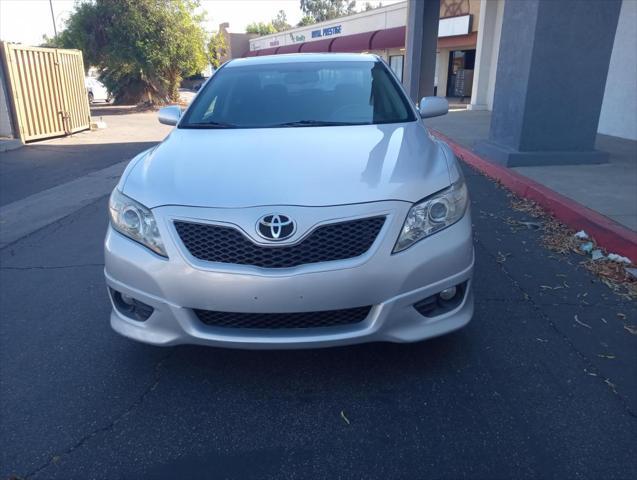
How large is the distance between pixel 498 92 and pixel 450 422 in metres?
6.94

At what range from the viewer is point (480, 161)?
26.8ft

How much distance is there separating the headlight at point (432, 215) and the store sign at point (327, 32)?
3908 centimetres

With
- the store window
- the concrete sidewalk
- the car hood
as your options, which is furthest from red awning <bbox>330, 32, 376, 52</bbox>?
the car hood

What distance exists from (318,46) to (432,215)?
41438 millimetres

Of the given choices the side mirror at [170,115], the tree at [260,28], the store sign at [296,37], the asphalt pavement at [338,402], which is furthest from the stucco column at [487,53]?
the tree at [260,28]

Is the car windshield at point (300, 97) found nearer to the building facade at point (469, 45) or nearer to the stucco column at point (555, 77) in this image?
the stucco column at point (555, 77)

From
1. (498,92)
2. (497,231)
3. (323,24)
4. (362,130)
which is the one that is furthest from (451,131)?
(323,24)

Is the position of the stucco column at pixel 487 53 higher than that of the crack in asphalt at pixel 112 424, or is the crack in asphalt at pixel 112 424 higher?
the stucco column at pixel 487 53

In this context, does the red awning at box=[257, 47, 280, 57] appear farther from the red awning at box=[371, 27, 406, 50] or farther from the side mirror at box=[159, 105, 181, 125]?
the side mirror at box=[159, 105, 181, 125]

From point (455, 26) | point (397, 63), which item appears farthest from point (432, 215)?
point (397, 63)

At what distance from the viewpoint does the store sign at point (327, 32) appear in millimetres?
38819

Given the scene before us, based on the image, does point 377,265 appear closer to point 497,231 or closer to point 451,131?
point 497,231

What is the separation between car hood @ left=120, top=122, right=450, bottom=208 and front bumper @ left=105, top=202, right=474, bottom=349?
0.10 metres

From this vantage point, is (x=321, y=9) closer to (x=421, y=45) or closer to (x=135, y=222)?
(x=421, y=45)
